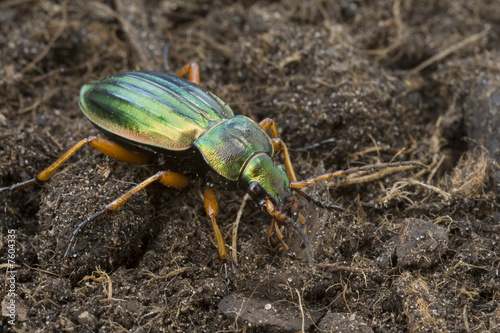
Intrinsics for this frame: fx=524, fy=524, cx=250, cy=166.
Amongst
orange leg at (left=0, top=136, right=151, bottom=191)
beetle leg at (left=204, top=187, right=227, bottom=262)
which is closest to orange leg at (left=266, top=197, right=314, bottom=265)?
beetle leg at (left=204, top=187, right=227, bottom=262)

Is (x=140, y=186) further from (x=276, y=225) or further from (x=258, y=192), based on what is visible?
(x=276, y=225)

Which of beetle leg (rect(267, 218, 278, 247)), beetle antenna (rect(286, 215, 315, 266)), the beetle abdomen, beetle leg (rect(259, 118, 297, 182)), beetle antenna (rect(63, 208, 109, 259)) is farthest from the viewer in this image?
beetle leg (rect(259, 118, 297, 182))

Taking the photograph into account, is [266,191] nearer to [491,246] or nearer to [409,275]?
[409,275]

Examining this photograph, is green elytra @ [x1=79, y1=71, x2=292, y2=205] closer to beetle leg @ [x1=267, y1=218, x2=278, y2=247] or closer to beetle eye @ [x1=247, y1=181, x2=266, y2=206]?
beetle eye @ [x1=247, y1=181, x2=266, y2=206]

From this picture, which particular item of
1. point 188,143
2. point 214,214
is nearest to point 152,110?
point 188,143

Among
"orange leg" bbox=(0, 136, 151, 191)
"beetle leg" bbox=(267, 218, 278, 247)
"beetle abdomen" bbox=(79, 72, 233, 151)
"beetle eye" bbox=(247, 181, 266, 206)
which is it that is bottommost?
"beetle leg" bbox=(267, 218, 278, 247)
